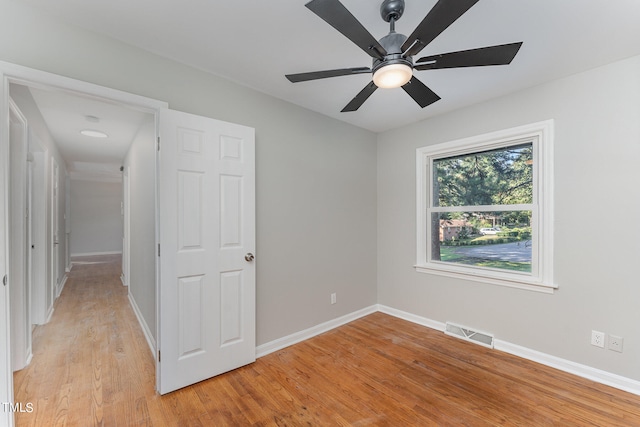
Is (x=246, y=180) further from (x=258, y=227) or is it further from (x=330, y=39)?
(x=330, y=39)

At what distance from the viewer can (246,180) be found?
2438 millimetres

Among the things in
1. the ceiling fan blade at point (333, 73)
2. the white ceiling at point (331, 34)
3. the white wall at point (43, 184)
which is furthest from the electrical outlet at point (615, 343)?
the white wall at point (43, 184)

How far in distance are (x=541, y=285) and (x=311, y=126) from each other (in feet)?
8.98

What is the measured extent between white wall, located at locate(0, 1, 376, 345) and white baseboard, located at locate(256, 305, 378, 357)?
55 millimetres

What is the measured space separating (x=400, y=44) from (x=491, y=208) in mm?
2195

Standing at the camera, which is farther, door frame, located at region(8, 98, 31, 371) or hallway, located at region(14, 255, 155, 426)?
door frame, located at region(8, 98, 31, 371)

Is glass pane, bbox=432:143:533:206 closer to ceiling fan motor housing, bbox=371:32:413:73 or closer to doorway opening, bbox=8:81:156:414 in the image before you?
ceiling fan motor housing, bbox=371:32:413:73

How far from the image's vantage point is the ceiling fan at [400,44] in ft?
3.76

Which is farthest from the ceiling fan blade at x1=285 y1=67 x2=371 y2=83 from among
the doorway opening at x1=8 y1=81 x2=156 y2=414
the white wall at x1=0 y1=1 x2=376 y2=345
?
the doorway opening at x1=8 y1=81 x2=156 y2=414

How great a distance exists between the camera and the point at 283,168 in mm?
2842

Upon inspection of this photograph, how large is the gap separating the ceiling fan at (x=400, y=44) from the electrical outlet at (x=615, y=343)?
2324 millimetres

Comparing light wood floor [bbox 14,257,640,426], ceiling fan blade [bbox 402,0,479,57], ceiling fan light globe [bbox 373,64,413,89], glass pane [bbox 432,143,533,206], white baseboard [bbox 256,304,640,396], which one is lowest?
light wood floor [bbox 14,257,640,426]

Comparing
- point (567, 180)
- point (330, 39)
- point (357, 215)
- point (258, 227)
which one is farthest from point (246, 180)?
point (567, 180)

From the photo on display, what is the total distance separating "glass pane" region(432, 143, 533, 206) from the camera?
269 centimetres
